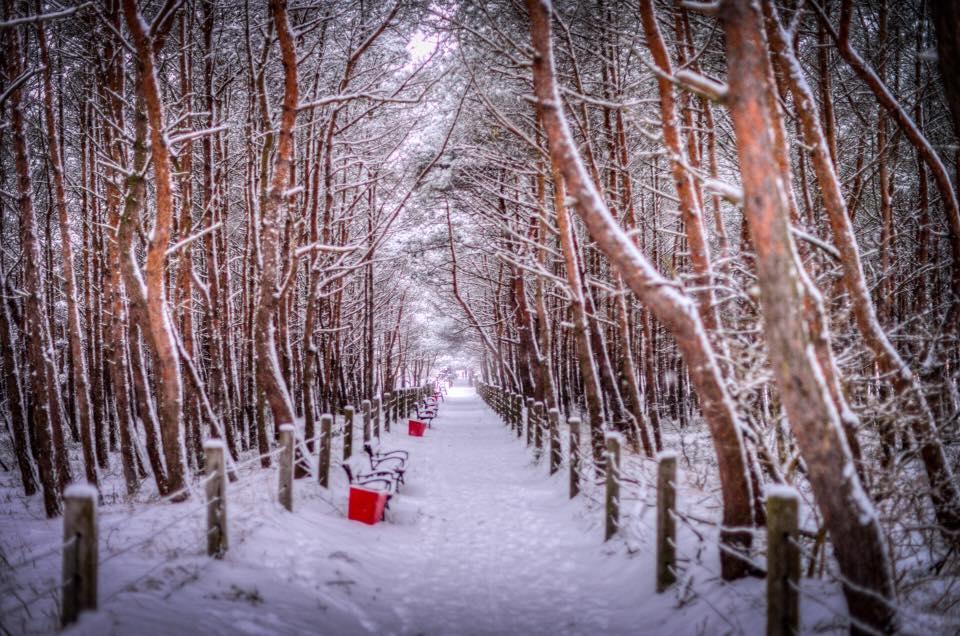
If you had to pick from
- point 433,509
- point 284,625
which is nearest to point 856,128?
point 433,509

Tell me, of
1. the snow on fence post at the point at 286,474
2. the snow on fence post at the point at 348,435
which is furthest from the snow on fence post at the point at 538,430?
the snow on fence post at the point at 286,474

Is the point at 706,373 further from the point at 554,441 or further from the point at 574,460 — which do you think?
the point at 554,441

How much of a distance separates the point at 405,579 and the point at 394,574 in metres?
0.15

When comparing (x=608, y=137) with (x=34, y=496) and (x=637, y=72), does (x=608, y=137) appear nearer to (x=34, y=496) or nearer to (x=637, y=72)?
(x=637, y=72)

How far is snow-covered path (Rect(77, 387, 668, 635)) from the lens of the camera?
348cm

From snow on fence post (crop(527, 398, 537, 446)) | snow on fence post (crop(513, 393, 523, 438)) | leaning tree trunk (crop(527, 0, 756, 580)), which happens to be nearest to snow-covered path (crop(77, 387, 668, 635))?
leaning tree trunk (crop(527, 0, 756, 580))

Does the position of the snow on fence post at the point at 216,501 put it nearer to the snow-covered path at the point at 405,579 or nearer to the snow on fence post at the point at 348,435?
the snow-covered path at the point at 405,579

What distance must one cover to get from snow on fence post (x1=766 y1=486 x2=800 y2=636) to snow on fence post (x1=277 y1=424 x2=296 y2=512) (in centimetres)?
480

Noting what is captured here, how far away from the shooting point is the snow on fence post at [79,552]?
2756 mm

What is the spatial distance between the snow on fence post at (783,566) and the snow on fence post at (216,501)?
159 inches

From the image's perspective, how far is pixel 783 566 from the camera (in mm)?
2812

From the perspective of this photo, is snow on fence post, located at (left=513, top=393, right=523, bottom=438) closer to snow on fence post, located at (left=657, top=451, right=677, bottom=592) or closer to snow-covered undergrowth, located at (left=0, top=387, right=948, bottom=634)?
snow-covered undergrowth, located at (left=0, top=387, right=948, bottom=634)

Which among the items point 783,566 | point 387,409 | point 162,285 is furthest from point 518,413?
point 783,566

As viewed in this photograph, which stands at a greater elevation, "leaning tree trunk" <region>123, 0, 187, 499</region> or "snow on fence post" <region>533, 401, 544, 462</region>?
"leaning tree trunk" <region>123, 0, 187, 499</region>
